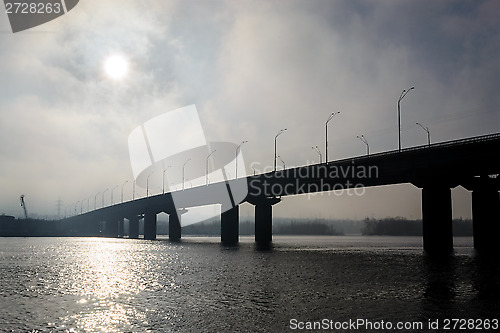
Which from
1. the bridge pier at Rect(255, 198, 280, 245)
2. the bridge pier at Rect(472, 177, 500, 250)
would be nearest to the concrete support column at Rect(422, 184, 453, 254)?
the bridge pier at Rect(472, 177, 500, 250)

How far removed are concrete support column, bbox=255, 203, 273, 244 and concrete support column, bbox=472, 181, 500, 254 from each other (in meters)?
59.5

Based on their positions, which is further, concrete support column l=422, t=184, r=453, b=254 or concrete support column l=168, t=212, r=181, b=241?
concrete support column l=168, t=212, r=181, b=241

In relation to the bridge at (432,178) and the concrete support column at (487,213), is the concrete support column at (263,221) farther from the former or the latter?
the concrete support column at (487,213)

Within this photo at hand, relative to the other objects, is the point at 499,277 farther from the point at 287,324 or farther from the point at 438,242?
the point at 438,242

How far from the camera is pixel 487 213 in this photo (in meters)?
91.8

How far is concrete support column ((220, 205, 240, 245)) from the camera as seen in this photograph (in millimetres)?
144625

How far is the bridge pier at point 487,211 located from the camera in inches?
3588

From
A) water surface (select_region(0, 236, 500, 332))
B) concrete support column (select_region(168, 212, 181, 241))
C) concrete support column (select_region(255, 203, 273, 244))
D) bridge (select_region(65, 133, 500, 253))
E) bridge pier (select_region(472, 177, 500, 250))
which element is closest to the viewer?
water surface (select_region(0, 236, 500, 332))

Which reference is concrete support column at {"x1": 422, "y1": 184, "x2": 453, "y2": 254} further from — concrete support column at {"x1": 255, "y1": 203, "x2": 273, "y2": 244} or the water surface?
concrete support column at {"x1": 255, "y1": 203, "x2": 273, "y2": 244}

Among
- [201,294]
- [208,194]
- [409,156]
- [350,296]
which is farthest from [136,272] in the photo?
[208,194]

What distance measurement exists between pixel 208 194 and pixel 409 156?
7766cm

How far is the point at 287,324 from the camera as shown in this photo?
23.8 m

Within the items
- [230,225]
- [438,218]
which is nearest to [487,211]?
[438,218]

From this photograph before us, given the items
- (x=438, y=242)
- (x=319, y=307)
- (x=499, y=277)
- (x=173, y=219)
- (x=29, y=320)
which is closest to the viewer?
(x=29, y=320)
